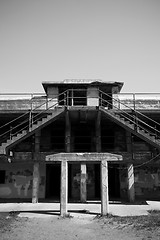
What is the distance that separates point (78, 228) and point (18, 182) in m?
9.40

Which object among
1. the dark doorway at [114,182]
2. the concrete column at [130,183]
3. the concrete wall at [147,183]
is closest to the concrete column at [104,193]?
the concrete column at [130,183]

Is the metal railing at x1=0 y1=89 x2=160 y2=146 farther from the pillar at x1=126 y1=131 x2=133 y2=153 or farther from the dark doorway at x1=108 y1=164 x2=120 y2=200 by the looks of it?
the dark doorway at x1=108 y1=164 x2=120 y2=200

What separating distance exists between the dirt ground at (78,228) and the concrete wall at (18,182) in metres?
5.94

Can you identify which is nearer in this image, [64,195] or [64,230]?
[64,230]

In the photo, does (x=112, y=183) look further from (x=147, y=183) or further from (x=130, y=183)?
(x=130, y=183)

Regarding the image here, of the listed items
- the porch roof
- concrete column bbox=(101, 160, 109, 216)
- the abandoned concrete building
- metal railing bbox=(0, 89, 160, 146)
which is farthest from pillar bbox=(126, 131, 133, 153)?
concrete column bbox=(101, 160, 109, 216)

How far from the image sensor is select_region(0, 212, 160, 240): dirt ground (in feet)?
23.9

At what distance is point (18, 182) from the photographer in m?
16.5

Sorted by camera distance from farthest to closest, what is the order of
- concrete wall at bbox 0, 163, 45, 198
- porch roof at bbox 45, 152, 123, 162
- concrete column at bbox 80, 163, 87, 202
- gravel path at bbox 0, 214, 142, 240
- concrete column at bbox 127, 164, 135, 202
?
concrete wall at bbox 0, 163, 45, 198, concrete column at bbox 80, 163, 87, 202, concrete column at bbox 127, 164, 135, 202, porch roof at bbox 45, 152, 123, 162, gravel path at bbox 0, 214, 142, 240

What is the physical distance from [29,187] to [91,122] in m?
6.96

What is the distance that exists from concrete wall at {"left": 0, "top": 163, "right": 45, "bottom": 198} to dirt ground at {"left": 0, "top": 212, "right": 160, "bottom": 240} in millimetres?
5943

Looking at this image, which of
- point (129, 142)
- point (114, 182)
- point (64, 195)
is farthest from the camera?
point (114, 182)

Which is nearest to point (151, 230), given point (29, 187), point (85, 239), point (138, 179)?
point (85, 239)

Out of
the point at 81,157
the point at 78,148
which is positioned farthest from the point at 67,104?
the point at 78,148
